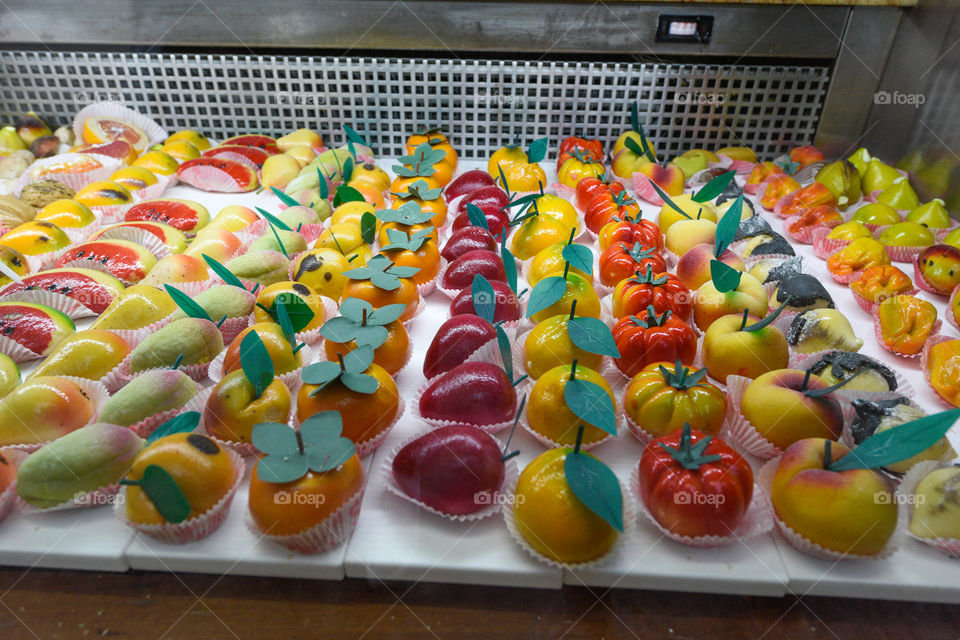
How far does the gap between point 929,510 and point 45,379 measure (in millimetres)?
1773

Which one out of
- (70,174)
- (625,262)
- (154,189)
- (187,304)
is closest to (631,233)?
(625,262)

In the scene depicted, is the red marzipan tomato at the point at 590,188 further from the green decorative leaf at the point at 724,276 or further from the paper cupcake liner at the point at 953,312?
the paper cupcake liner at the point at 953,312

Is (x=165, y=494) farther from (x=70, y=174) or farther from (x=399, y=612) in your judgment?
(x=70, y=174)

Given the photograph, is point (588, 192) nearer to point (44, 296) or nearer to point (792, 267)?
point (792, 267)

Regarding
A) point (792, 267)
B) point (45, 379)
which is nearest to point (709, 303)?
point (792, 267)

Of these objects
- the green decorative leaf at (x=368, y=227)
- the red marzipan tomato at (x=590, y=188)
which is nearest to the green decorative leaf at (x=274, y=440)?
the green decorative leaf at (x=368, y=227)

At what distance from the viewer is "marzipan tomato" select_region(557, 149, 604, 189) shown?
2549 millimetres

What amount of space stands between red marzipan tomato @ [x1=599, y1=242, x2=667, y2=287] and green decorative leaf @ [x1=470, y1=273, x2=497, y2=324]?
45 centimetres

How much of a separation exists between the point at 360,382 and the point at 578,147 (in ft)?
6.32

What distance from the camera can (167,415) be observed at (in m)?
1.29

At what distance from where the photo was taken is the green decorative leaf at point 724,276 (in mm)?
1524

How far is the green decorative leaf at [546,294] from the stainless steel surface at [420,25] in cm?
162

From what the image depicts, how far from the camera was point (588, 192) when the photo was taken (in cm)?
237

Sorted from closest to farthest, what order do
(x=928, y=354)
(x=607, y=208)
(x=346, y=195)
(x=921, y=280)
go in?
(x=928, y=354), (x=921, y=280), (x=607, y=208), (x=346, y=195)
